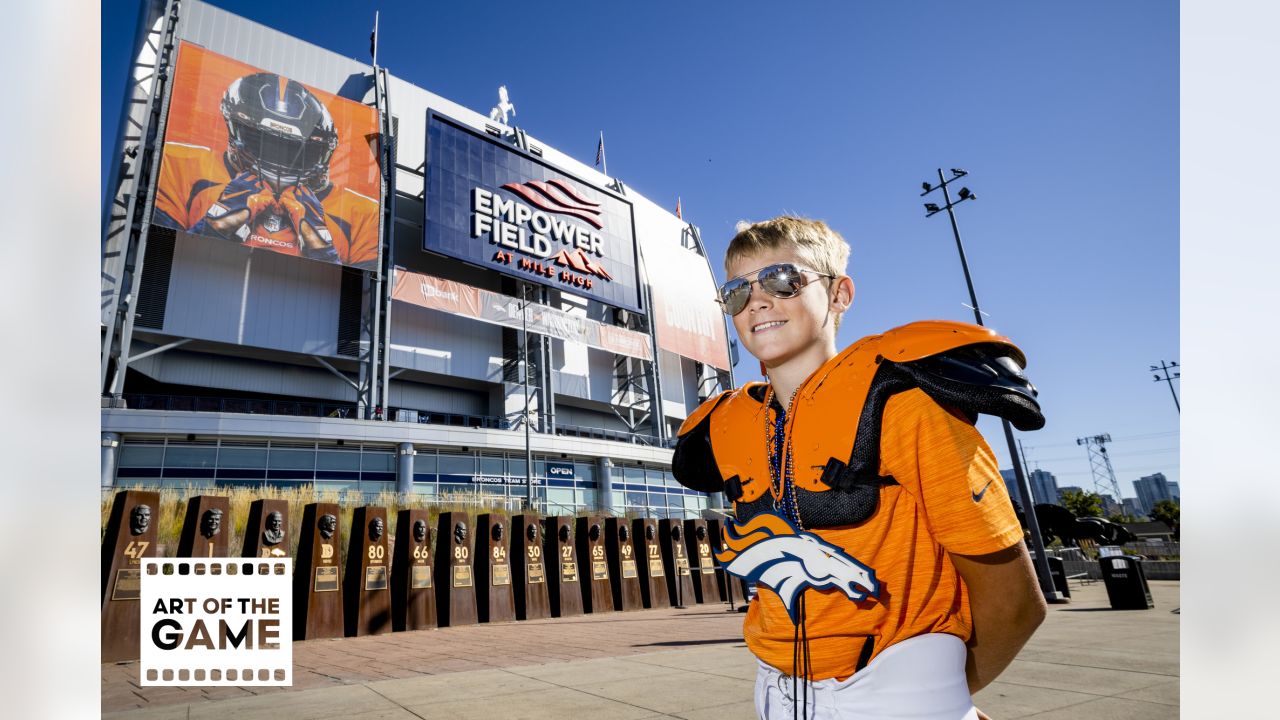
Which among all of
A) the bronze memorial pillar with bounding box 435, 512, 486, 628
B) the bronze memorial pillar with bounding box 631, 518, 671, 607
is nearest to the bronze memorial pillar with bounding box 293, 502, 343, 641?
the bronze memorial pillar with bounding box 435, 512, 486, 628

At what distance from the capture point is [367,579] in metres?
8.91

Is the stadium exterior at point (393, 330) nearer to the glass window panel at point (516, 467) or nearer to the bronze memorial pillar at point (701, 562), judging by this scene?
the glass window panel at point (516, 467)

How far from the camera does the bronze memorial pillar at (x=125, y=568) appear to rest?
6562 millimetres

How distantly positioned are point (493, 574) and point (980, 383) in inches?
413

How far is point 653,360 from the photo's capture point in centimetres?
3934

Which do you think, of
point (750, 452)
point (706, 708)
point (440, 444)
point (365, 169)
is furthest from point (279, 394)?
point (750, 452)

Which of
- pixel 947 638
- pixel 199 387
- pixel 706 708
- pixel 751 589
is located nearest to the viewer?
pixel 947 638

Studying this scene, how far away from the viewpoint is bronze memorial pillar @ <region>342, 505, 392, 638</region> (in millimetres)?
8742

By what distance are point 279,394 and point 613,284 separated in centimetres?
1888

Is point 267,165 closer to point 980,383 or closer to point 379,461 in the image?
point 379,461

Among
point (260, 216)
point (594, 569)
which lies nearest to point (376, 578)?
point (594, 569)

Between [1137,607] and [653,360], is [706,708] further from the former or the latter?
[653,360]

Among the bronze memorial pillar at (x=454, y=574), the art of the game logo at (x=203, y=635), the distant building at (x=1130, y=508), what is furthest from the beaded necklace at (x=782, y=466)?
the distant building at (x=1130, y=508)
